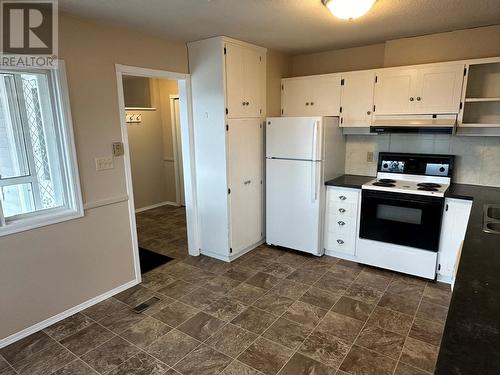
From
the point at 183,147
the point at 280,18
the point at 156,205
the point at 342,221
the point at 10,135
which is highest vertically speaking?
the point at 280,18

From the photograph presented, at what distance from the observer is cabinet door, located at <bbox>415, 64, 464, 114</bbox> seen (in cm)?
303

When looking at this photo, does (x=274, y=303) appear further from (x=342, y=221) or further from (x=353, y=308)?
(x=342, y=221)

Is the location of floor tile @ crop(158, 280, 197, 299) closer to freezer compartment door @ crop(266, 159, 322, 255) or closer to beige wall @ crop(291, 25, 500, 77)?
freezer compartment door @ crop(266, 159, 322, 255)

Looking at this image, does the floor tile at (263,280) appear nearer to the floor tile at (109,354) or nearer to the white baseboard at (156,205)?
the floor tile at (109,354)

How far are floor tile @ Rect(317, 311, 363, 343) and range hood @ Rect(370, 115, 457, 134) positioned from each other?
189 centimetres

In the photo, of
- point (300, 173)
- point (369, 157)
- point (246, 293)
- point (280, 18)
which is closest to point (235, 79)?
point (280, 18)

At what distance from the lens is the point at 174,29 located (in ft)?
9.39

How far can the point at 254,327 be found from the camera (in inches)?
98.0

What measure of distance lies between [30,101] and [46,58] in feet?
1.16

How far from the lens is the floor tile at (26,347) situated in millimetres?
2213

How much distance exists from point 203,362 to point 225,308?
0.63m

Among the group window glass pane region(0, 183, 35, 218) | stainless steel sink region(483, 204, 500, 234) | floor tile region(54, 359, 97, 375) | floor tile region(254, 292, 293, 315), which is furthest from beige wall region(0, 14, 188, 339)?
stainless steel sink region(483, 204, 500, 234)

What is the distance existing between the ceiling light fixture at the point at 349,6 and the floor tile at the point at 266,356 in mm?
2319

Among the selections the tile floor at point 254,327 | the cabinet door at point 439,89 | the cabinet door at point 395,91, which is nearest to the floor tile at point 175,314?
the tile floor at point 254,327
